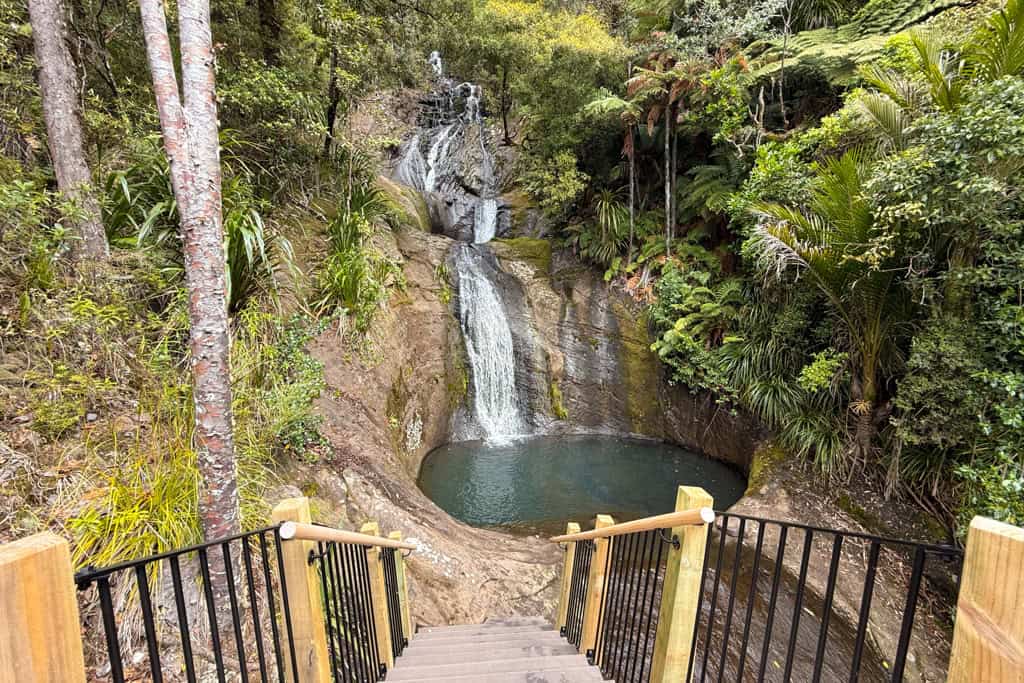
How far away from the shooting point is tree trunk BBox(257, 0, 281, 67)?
5668 mm

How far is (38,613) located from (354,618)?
1.72m

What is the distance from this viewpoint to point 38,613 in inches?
24.3

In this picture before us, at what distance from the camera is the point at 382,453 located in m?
5.32

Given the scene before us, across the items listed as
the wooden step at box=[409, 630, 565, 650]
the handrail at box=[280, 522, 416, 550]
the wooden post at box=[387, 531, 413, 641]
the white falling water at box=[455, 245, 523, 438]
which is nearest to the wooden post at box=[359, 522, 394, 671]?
the wooden step at box=[409, 630, 565, 650]

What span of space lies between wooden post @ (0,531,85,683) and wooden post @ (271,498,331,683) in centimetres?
73

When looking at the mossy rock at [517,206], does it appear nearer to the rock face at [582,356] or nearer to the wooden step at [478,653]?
the rock face at [582,356]

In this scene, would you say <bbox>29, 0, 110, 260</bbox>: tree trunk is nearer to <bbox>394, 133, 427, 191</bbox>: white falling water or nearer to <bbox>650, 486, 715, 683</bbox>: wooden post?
<bbox>650, 486, 715, 683</bbox>: wooden post

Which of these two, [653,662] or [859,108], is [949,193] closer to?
[859,108]

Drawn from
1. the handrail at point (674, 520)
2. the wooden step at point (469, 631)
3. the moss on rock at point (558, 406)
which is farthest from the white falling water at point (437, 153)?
the handrail at point (674, 520)

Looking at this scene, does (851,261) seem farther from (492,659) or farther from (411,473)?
(411,473)

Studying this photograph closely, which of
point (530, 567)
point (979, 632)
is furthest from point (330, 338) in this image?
point (979, 632)

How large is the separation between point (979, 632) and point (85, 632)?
3193 mm

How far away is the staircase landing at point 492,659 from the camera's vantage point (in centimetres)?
204

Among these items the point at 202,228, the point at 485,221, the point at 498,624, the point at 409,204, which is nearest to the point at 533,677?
the point at 498,624
